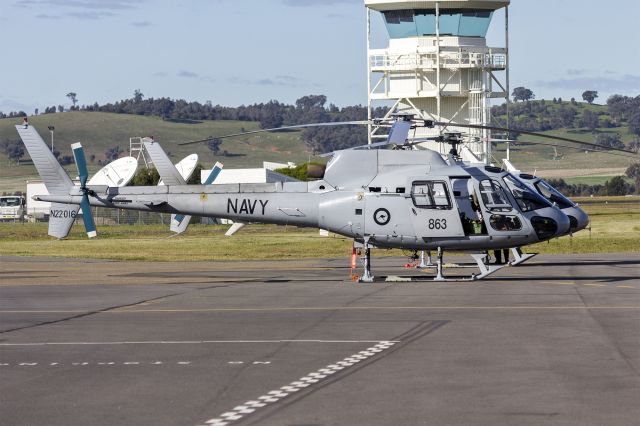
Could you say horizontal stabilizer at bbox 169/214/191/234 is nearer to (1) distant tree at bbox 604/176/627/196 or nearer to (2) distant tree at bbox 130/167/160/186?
(2) distant tree at bbox 130/167/160/186

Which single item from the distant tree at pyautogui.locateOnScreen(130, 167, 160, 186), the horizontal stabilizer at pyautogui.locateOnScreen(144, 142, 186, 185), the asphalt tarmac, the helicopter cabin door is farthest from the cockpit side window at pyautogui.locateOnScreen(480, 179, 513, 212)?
the distant tree at pyautogui.locateOnScreen(130, 167, 160, 186)

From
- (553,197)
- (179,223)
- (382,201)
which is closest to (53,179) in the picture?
(179,223)

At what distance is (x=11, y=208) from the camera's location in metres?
118

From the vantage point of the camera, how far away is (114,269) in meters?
38.4

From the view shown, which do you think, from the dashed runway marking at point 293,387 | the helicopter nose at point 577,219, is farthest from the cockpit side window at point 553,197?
the dashed runway marking at point 293,387

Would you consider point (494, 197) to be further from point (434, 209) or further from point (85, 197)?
point (85, 197)

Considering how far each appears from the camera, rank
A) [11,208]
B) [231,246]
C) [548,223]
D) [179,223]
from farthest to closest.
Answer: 1. [11,208]
2. [231,246]
3. [179,223]
4. [548,223]

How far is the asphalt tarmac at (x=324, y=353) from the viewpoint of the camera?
485 inches

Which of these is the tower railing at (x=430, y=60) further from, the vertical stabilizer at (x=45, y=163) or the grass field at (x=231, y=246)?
the vertical stabilizer at (x=45, y=163)

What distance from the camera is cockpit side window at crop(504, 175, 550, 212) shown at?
29.5 metres

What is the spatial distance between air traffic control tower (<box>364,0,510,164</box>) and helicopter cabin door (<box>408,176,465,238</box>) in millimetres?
30908

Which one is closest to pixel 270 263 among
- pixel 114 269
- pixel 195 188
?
pixel 114 269

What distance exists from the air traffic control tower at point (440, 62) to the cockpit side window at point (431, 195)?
3091 centimetres

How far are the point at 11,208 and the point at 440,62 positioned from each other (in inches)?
2710
